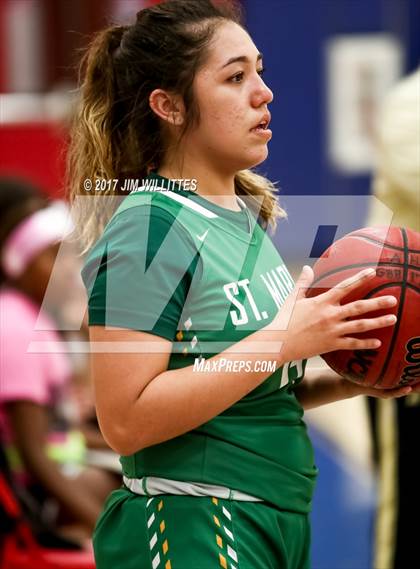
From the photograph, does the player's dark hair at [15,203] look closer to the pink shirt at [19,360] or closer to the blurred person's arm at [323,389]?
the pink shirt at [19,360]

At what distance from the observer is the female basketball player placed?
2.22m

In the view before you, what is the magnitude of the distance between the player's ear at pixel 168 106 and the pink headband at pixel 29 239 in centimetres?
213

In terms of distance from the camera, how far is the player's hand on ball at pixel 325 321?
7.27 feet

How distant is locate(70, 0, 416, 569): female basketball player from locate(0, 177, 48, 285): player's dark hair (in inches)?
83.9

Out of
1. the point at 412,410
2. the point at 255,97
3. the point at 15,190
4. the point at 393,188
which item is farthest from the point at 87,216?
the point at 15,190

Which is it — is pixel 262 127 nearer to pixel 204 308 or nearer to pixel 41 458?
pixel 204 308

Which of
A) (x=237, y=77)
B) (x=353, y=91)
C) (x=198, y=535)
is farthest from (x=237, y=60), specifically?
(x=353, y=91)

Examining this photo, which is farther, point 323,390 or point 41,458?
point 41,458

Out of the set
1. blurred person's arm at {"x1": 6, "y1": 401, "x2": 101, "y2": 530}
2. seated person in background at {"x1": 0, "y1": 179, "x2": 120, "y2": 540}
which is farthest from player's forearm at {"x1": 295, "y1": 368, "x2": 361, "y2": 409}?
blurred person's arm at {"x1": 6, "y1": 401, "x2": 101, "y2": 530}

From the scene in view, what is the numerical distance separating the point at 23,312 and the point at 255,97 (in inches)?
84.4

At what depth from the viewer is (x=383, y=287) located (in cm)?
231

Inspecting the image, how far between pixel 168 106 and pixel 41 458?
2079 mm

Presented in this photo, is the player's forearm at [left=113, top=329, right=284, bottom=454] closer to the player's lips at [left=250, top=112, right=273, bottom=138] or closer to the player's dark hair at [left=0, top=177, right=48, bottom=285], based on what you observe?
the player's lips at [left=250, top=112, right=273, bottom=138]

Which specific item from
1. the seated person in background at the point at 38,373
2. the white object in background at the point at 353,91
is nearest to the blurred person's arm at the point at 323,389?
the seated person in background at the point at 38,373
